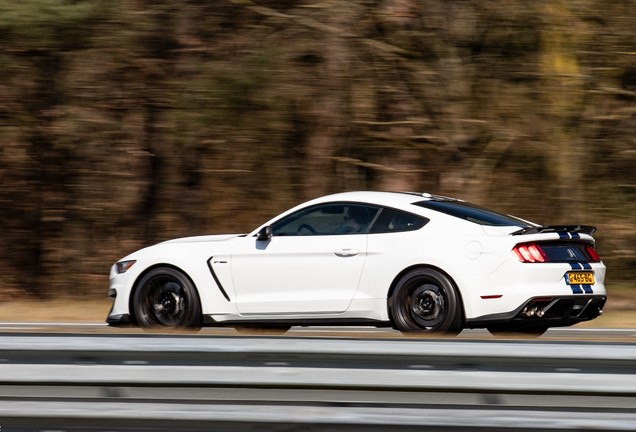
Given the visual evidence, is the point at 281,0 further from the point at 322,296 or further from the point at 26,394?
the point at 26,394

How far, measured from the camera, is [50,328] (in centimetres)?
875

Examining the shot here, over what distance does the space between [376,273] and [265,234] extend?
1.08 m

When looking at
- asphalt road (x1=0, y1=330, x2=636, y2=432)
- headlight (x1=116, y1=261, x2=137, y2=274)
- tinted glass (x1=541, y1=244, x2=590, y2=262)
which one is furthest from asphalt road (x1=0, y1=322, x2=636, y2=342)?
asphalt road (x1=0, y1=330, x2=636, y2=432)

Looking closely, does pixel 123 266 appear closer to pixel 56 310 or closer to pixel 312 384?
pixel 312 384

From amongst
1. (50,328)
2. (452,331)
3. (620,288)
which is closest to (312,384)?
(452,331)

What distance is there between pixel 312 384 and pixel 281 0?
1020cm

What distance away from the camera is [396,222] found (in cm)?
713

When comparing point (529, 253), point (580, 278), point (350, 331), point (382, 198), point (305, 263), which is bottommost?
point (350, 331)

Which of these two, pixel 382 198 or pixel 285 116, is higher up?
pixel 285 116

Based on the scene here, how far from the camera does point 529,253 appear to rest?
21.7 ft

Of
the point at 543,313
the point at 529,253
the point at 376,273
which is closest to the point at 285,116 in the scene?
the point at 376,273

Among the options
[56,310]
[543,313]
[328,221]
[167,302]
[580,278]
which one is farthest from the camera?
[56,310]

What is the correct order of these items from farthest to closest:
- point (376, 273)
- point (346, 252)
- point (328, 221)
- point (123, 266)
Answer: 1. point (123, 266)
2. point (328, 221)
3. point (346, 252)
4. point (376, 273)

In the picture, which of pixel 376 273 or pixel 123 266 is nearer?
pixel 376 273
